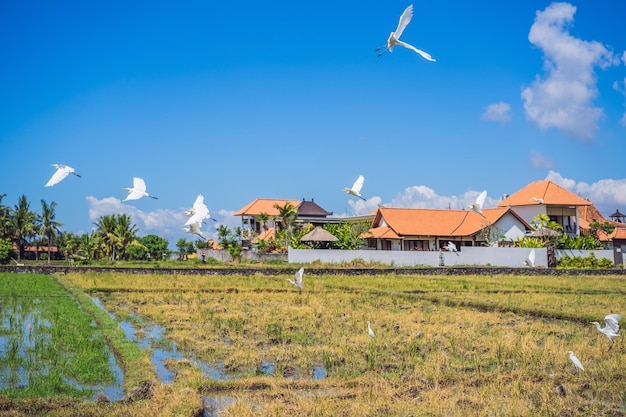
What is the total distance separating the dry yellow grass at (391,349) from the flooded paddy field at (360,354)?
27 millimetres

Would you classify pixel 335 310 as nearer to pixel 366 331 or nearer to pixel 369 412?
pixel 366 331

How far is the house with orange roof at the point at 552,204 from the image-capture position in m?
39.7

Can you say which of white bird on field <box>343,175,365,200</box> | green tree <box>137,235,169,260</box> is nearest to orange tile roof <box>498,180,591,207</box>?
green tree <box>137,235,169,260</box>

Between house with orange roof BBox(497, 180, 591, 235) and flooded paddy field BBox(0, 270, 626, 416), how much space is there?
22146 mm

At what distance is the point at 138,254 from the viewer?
47125 mm

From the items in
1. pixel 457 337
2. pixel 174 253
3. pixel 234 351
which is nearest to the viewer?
pixel 234 351

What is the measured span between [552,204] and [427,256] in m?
11.5

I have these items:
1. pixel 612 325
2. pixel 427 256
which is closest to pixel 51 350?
pixel 612 325

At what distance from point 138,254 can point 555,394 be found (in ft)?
142

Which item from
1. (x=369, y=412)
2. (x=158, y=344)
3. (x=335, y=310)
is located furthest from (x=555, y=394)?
(x=335, y=310)

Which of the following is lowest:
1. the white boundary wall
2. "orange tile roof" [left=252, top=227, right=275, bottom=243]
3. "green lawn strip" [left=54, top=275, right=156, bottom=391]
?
"green lawn strip" [left=54, top=275, right=156, bottom=391]

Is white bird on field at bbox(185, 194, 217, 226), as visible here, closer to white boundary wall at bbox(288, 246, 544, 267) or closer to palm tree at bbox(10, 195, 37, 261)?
white boundary wall at bbox(288, 246, 544, 267)

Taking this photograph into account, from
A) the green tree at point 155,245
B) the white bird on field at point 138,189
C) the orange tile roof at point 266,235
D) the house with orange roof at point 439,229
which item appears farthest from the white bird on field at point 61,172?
the green tree at point 155,245

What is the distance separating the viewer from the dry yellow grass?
21.1ft
